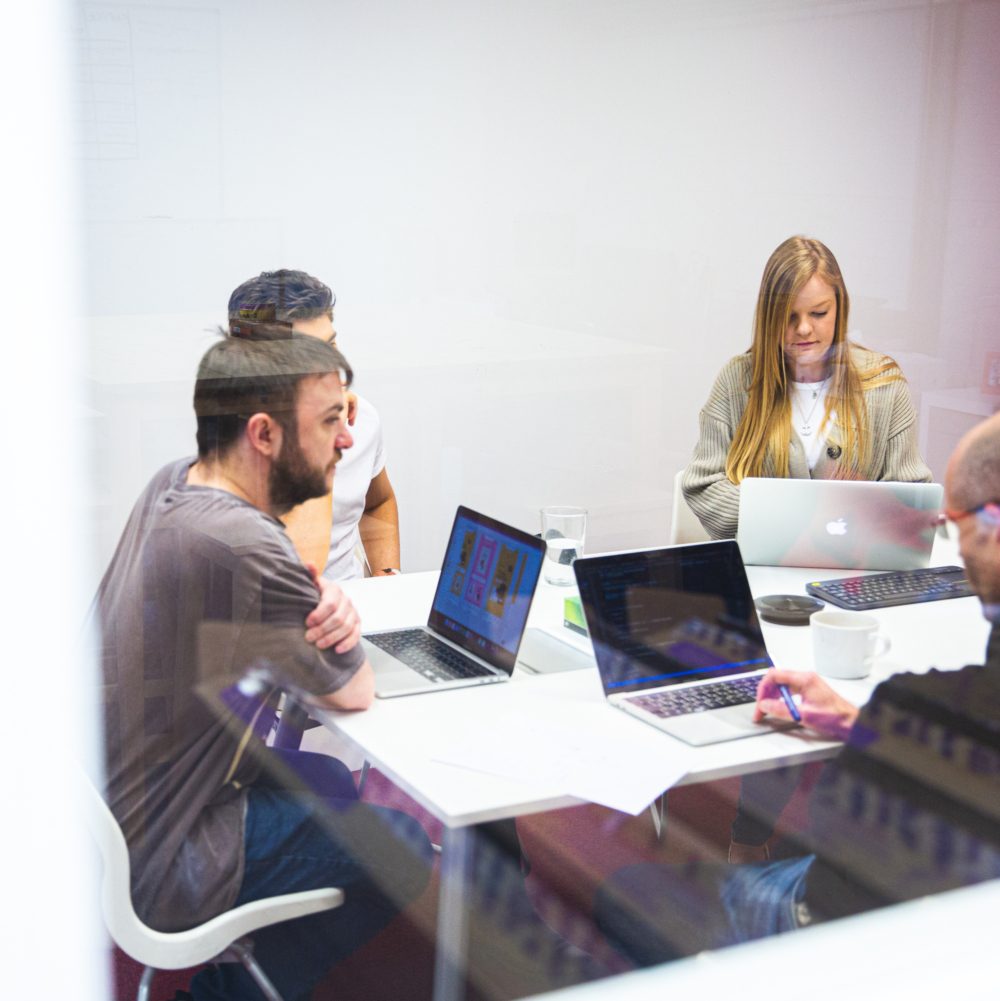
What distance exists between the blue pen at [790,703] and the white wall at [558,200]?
93cm

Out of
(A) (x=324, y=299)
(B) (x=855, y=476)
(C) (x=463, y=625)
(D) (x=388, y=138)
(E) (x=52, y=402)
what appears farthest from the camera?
(B) (x=855, y=476)

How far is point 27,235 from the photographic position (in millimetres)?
868

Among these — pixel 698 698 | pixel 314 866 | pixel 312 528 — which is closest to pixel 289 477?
pixel 312 528

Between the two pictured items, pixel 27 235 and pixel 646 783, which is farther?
pixel 646 783

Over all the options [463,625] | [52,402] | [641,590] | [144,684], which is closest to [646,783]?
[641,590]

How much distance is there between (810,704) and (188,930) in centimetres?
89

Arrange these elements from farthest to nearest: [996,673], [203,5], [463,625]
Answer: [463,625], [203,5], [996,673]

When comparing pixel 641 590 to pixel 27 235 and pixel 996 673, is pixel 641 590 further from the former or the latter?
pixel 27 235

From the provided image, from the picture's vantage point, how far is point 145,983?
1.57 metres

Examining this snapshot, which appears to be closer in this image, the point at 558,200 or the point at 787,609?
the point at 787,609

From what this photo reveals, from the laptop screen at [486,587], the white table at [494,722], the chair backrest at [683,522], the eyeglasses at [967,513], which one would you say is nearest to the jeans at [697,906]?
the white table at [494,722]

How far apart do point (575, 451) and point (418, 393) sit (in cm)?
43

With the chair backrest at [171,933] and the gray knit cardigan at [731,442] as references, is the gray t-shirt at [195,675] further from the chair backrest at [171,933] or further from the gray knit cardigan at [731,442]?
the gray knit cardigan at [731,442]

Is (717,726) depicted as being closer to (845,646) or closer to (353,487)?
(845,646)
